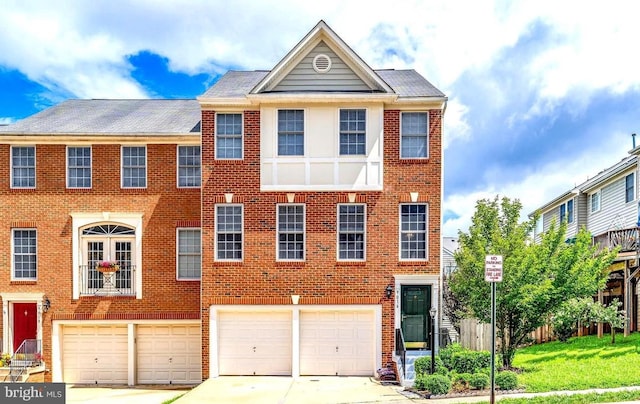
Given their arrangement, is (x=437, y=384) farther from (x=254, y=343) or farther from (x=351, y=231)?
(x=254, y=343)

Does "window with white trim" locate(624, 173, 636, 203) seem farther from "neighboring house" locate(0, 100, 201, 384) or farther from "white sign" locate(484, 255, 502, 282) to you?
"neighboring house" locate(0, 100, 201, 384)

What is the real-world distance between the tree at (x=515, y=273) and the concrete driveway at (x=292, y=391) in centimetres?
382

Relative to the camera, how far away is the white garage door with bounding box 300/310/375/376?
20.4 metres

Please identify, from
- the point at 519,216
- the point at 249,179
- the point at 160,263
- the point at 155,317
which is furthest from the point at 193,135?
the point at 519,216

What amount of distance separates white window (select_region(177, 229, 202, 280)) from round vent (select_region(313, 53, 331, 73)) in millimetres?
7092

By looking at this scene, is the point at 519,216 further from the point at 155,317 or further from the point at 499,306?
the point at 155,317

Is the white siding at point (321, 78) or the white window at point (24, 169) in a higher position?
the white siding at point (321, 78)

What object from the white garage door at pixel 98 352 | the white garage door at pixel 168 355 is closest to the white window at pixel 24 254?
the white garage door at pixel 98 352

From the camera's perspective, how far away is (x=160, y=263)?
72.9ft

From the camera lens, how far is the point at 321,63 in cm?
2050

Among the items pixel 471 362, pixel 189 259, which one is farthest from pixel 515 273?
pixel 189 259

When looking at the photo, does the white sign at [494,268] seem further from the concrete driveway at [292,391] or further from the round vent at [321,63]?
the round vent at [321,63]

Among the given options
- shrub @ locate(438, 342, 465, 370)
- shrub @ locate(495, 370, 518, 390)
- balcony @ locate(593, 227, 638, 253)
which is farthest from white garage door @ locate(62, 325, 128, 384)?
balcony @ locate(593, 227, 638, 253)

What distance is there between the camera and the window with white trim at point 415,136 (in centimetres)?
2059
